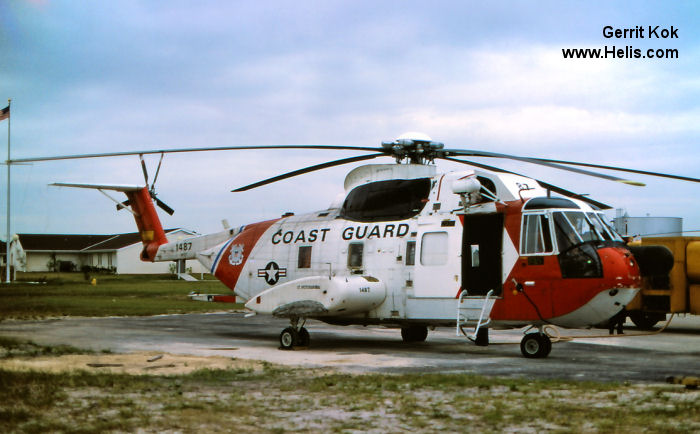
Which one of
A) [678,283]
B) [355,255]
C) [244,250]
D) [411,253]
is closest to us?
[411,253]

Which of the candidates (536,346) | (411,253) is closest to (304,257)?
(411,253)

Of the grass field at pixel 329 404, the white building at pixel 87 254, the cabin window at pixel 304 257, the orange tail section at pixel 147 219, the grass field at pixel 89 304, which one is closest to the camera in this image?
the grass field at pixel 329 404

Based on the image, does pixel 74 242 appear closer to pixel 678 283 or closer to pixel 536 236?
pixel 678 283

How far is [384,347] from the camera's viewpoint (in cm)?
1664

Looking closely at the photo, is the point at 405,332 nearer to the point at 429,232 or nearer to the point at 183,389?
the point at 429,232

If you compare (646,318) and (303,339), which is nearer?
(303,339)

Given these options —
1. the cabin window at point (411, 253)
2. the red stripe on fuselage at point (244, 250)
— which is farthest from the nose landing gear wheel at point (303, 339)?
the red stripe on fuselage at point (244, 250)

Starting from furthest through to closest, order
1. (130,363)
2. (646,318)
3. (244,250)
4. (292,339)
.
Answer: (646,318) < (244,250) < (292,339) < (130,363)

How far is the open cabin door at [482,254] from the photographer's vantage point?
1452cm

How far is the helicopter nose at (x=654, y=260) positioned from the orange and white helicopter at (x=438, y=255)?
0.04 meters

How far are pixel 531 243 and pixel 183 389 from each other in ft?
24.5

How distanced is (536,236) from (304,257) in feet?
19.6

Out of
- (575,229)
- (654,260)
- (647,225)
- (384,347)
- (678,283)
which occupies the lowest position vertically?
(384,347)

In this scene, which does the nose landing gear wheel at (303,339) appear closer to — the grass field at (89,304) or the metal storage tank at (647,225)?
the grass field at (89,304)
